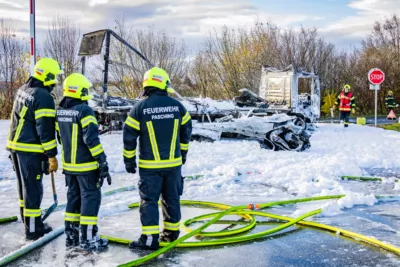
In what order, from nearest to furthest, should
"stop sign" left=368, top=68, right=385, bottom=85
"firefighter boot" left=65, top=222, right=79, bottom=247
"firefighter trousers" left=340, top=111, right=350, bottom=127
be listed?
"firefighter boot" left=65, top=222, right=79, bottom=247 → "firefighter trousers" left=340, top=111, right=350, bottom=127 → "stop sign" left=368, top=68, right=385, bottom=85

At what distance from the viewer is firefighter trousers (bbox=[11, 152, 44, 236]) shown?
210 inches

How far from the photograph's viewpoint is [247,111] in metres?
16.1

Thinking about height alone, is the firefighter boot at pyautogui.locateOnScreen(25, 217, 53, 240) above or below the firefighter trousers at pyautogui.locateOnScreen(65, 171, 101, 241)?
below

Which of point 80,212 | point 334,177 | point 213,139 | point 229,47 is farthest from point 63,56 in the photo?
point 80,212

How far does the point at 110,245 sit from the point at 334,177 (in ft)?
16.9

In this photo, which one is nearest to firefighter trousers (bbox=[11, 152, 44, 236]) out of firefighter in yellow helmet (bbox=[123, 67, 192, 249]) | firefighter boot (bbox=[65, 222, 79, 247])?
firefighter boot (bbox=[65, 222, 79, 247])

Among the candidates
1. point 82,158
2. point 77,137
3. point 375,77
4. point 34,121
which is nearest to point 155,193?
point 82,158

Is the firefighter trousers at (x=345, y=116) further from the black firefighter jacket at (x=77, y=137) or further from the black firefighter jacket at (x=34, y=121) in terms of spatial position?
the black firefighter jacket at (x=77, y=137)

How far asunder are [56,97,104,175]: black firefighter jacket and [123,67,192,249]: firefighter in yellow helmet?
0.35m

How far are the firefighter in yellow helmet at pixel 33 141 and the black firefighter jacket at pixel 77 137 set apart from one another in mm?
276

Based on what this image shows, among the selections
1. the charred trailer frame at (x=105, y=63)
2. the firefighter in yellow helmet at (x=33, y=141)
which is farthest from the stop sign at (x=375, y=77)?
the firefighter in yellow helmet at (x=33, y=141)

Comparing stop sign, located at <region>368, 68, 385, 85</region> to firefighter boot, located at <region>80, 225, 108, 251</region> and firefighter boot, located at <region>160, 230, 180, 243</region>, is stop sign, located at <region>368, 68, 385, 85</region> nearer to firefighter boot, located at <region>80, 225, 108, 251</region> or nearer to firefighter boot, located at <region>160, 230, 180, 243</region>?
firefighter boot, located at <region>160, 230, 180, 243</region>

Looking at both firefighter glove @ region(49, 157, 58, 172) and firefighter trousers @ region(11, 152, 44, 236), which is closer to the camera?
firefighter glove @ region(49, 157, 58, 172)

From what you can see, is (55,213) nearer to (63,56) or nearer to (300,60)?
(63,56)
